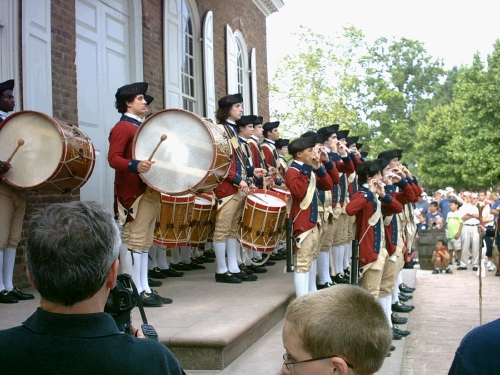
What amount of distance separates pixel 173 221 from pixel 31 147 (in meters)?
2.22

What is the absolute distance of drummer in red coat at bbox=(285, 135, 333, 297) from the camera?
727 cm

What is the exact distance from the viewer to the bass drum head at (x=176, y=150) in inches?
247

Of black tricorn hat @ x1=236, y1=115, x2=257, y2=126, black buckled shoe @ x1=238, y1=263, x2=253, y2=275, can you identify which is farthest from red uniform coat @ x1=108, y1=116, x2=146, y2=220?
black buckled shoe @ x1=238, y1=263, x2=253, y2=275

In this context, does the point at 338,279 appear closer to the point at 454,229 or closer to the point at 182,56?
the point at 182,56

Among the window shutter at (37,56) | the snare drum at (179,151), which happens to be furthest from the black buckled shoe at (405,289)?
the window shutter at (37,56)

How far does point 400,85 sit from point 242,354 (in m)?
66.4

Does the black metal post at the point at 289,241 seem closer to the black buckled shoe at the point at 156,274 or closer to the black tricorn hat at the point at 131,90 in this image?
the black tricorn hat at the point at 131,90

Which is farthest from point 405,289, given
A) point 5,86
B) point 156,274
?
point 5,86

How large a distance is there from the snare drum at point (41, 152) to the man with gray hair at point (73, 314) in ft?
13.1

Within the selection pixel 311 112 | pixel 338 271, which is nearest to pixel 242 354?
pixel 338 271

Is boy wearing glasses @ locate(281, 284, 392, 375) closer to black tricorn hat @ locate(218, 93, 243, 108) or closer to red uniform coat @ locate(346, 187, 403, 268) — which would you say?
red uniform coat @ locate(346, 187, 403, 268)

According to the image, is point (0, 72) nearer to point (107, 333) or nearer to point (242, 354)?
point (242, 354)

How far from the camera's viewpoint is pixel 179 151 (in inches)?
250

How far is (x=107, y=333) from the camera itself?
77.7 inches
